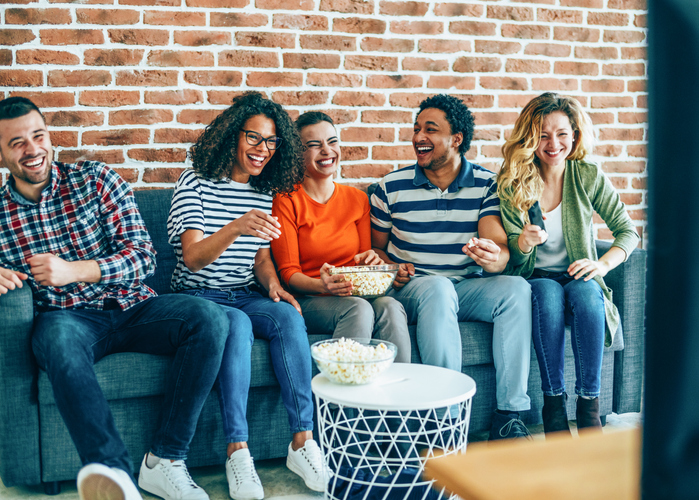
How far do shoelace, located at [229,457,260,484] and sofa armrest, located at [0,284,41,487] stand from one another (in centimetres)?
54

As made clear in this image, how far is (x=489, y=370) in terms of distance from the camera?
2082 millimetres

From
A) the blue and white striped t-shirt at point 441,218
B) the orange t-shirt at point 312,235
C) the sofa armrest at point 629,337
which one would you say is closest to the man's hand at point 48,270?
the orange t-shirt at point 312,235

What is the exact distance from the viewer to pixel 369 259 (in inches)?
86.8

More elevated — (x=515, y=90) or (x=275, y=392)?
(x=515, y=90)

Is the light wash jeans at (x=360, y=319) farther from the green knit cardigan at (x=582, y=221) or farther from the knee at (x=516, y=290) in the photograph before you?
the green knit cardigan at (x=582, y=221)

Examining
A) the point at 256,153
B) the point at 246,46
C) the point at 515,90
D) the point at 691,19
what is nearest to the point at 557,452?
the point at 691,19

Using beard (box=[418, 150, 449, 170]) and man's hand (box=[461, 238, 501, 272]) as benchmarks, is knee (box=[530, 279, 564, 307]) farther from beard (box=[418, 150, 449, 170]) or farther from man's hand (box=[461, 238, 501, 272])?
beard (box=[418, 150, 449, 170])

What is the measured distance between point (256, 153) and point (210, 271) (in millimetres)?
434

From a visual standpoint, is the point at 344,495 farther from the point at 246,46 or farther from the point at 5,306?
the point at 246,46

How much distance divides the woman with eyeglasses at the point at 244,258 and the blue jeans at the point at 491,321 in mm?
397

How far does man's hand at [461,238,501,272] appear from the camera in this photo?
205cm

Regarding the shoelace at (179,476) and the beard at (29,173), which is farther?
the beard at (29,173)

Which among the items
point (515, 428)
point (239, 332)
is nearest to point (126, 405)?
point (239, 332)

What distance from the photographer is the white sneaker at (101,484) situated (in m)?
1.35
